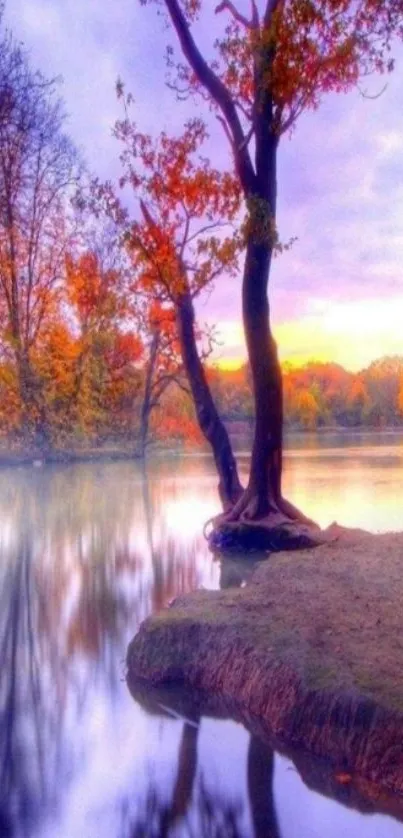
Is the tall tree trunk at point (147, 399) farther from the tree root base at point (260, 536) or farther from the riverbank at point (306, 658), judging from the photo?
the riverbank at point (306, 658)

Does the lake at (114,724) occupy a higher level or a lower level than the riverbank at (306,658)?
lower

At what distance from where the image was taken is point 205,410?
13055 millimetres

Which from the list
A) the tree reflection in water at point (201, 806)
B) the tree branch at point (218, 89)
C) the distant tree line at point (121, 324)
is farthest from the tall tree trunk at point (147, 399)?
the tree reflection in water at point (201, 806)

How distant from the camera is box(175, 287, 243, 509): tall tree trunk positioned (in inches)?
496

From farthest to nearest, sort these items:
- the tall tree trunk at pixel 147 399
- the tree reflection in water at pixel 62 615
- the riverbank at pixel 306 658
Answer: the tall tree trunk at pixel 147 399 → the tree reflection in water at pixel 62 615 → the riverbank at pixel 306 658

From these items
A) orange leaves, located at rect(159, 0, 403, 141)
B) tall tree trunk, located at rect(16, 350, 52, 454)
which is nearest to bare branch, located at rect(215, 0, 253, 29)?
orange leaves, located at rect(159, 0, 403, 141)

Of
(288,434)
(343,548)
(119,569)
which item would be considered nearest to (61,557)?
(119,569)

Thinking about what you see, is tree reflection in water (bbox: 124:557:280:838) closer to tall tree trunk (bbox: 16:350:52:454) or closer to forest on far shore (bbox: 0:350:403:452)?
forest on far shore (bbox: 0:350:403:452)

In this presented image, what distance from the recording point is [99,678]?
217 inches

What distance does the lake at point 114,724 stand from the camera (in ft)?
12.0

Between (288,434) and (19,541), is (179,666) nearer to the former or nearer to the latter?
(19,541)

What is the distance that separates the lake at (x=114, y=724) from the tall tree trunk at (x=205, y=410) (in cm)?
64

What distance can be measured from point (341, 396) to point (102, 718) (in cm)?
3139

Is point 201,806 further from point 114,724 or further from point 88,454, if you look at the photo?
point 88,454
